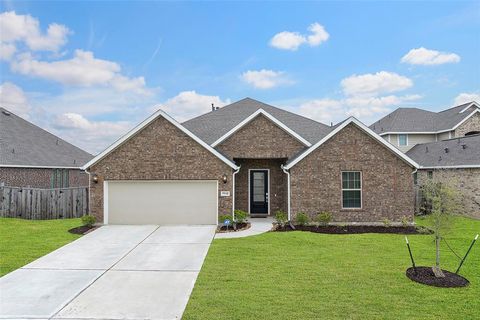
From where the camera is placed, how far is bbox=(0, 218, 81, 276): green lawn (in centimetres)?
942

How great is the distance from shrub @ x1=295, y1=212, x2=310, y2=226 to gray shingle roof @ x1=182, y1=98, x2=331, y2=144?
Answer: 14.9 feet

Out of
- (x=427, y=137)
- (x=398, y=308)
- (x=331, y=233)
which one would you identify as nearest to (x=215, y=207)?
(x=331, y=233)

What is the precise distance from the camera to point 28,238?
39.8 ft

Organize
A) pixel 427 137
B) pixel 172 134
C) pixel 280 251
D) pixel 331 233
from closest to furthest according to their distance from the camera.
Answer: pixel 280 251, pixel 331 233, pixel 172 134, pixel 427 137

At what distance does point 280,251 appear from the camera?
10188 mm

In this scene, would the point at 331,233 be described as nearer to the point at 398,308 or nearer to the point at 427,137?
the point at 398,308

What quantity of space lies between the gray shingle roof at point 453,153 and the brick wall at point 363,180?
5961 millimetres

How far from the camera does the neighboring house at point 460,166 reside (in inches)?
693

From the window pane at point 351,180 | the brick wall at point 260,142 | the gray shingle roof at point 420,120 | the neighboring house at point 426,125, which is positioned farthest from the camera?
the gray shingle roof at point 420,120

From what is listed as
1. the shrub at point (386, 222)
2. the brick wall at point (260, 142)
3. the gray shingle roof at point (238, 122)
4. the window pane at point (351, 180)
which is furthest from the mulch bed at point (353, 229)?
the gray shingle roof at point (238, 122)

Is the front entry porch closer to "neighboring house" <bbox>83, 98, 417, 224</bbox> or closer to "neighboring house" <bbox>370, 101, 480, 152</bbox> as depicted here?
"neighboring house" <bbox>83, 98, 417, 224</bbox>

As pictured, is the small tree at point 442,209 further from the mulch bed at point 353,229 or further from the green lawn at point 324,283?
the mulch bed at point 353,229

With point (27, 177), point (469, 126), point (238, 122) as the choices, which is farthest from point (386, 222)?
point (469, 126)

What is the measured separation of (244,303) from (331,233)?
7.69 meters
